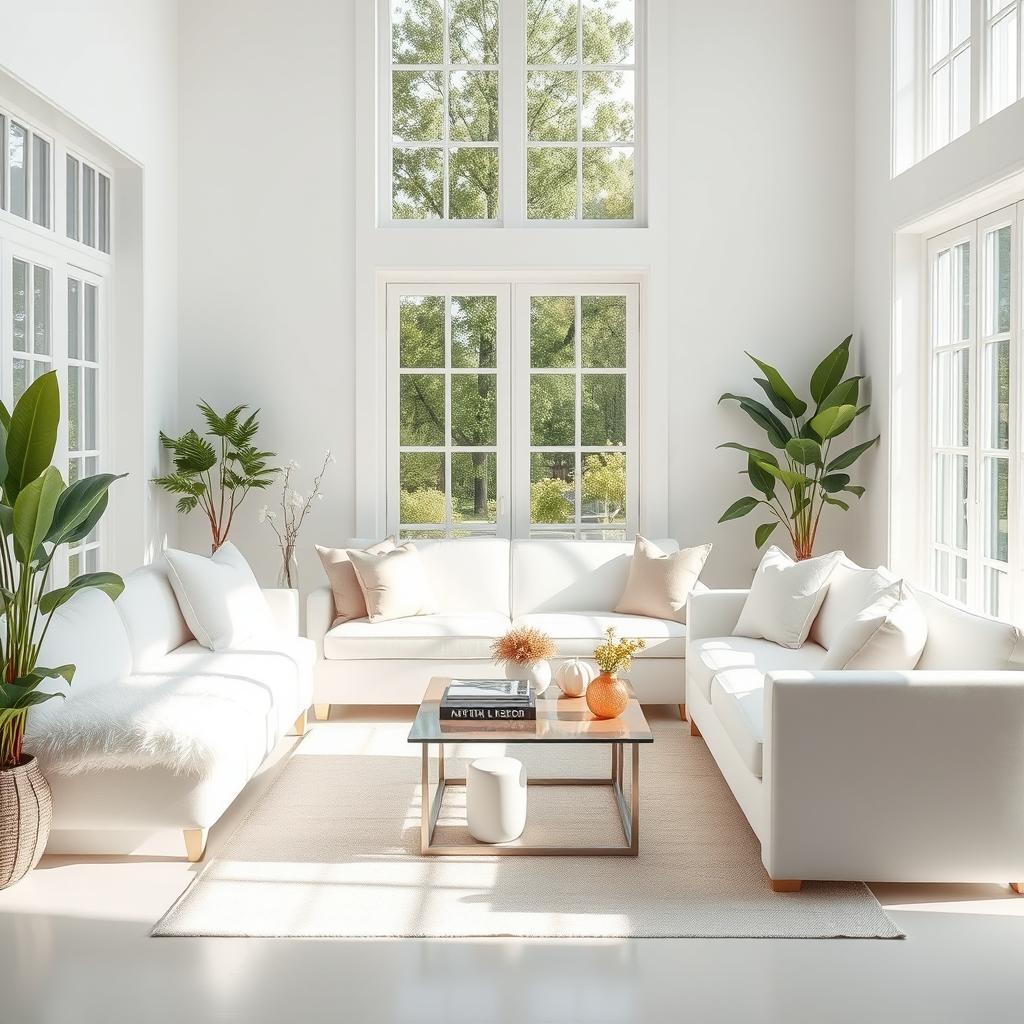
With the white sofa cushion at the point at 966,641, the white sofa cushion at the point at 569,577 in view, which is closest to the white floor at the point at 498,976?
the white sofa cushion at the point at 966,641

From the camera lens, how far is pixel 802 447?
566 centimetres

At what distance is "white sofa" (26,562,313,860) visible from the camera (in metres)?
3.32

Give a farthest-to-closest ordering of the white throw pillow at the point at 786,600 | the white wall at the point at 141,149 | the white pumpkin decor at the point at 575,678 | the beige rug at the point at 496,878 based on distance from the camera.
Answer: the white wall at the point at 141,149 → the white throw pillow at the point at 786,600 → the white pumpkin decor at the point at 575,678 → the beige rug at the point at 496,878

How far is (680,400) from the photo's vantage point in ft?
20.6

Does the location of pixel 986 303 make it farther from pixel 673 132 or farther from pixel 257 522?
pixel 257 522

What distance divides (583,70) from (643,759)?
13.0 feet

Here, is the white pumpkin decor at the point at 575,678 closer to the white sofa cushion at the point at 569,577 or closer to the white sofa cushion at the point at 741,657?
the white sofa cushion at the point at 741,657

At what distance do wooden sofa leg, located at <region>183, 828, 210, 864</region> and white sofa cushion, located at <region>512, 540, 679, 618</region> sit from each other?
8.42 feet

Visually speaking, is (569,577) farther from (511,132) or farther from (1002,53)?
(1002,53)

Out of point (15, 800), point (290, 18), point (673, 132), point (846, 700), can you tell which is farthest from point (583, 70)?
point (15, 800)

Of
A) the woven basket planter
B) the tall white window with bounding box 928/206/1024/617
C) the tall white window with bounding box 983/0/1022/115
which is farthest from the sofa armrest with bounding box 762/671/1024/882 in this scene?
the tall white window with bounding box 983/0/1022/115

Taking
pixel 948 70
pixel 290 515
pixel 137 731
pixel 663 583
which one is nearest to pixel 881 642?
pixel 663 583

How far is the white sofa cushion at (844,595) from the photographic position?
414cm

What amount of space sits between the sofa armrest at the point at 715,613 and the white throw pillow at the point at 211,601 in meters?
1.98
